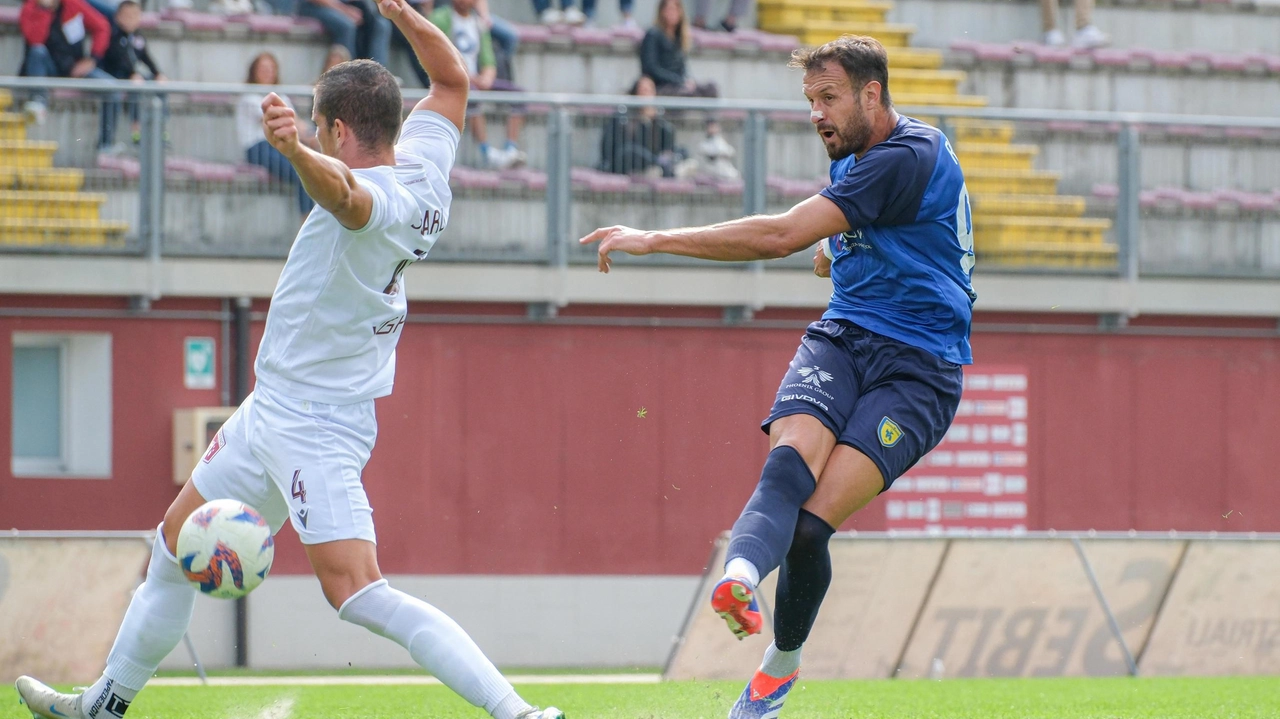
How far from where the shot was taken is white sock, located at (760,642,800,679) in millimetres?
5992

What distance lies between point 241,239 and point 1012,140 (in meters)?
7.30

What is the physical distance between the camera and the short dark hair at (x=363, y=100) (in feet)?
17.8

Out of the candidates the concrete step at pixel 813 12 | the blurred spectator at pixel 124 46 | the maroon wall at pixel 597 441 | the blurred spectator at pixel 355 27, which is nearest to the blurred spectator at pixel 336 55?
the blurred spectator at pixel 355 27

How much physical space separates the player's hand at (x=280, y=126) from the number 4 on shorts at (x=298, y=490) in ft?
3.66

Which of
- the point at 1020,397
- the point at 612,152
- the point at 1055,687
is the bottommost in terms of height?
the point at 1055,687

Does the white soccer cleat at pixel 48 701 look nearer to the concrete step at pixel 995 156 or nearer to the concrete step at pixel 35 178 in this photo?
the concrete step at pixel 35 178

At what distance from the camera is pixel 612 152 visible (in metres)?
14.9

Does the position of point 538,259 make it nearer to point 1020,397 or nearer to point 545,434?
point 545,434

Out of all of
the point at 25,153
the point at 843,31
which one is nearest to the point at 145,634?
the point at 25,153

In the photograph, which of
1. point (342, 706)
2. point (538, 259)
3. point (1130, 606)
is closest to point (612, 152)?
point (538, 259)

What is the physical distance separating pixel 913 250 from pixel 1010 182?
1054 centimetres

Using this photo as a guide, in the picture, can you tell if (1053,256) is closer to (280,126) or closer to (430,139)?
(430,139)

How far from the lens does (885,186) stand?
18.6 ft

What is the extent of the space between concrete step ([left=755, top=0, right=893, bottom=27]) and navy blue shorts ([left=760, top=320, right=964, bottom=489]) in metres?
13.1
